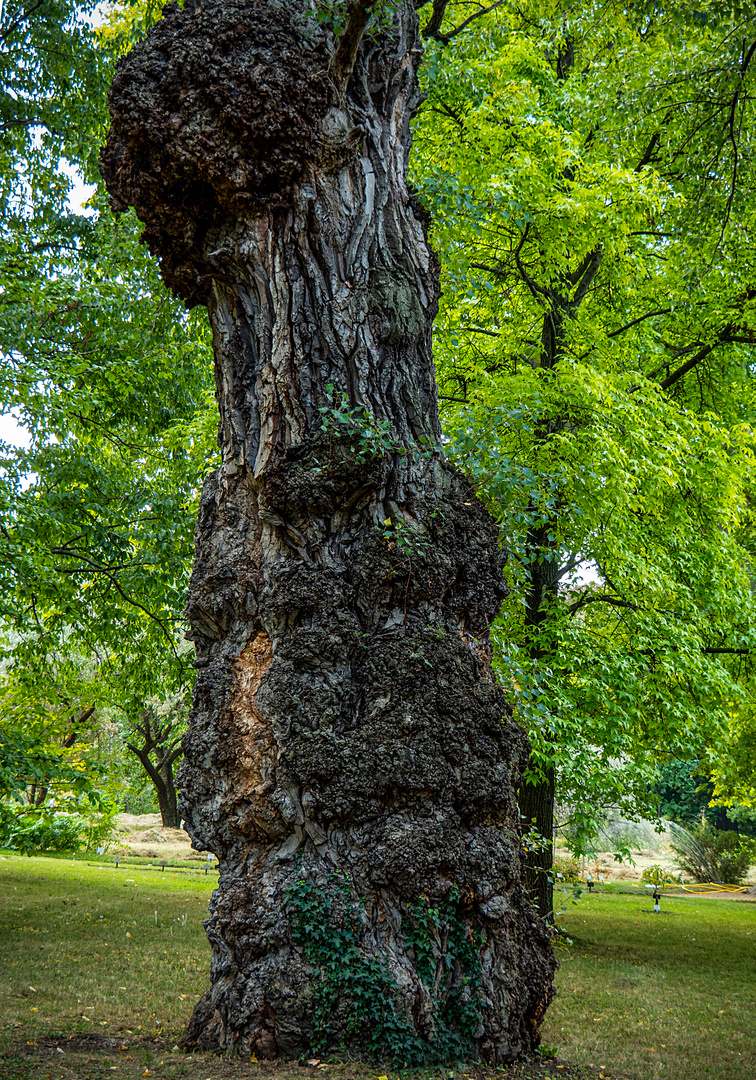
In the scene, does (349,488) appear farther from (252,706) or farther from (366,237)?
(366,237)

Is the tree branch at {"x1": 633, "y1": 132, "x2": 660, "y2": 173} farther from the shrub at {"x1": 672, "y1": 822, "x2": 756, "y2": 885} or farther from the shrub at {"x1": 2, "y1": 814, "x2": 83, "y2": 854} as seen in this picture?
the shrub at {"x1": 672, "y1": 822, "x2": 756, "y2": 885}

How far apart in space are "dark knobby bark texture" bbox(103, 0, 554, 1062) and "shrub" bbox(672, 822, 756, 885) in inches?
821

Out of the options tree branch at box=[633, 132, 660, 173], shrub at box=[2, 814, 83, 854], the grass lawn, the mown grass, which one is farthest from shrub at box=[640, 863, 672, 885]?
tree branch at box=[633, 132, 660, 173]

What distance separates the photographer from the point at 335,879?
11.9 ft

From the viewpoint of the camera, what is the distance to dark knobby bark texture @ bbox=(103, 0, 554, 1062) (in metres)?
3.59

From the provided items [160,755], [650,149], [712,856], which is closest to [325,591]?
[650,149]

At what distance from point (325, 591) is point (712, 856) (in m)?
23.0

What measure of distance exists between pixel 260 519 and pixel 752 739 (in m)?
11.7

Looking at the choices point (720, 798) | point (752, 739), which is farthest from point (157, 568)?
point (720, 798)

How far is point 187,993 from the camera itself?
5797mm

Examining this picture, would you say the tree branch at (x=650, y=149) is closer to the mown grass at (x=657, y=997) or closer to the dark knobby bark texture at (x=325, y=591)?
the dark knobby bark texture at (x=325, y=591)

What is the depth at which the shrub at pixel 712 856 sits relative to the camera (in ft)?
71.7

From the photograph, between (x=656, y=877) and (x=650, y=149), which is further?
(x=656, y=877)

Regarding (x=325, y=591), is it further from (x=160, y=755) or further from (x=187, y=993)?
(x=160, y=755)
